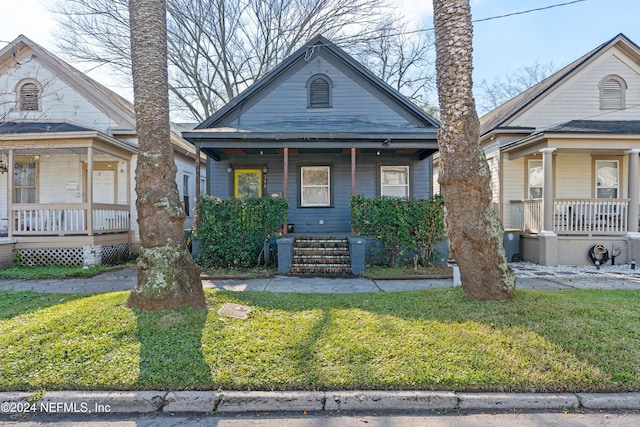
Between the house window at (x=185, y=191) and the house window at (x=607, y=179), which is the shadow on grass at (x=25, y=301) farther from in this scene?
the house window at (x=607, y=179)

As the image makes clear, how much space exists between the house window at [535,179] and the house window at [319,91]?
7586mm

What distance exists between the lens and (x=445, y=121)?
495 centimetres

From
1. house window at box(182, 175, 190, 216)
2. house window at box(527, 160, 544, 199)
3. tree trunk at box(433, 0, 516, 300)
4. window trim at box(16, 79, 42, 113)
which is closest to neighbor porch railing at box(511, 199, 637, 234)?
house window at box(527, 160, 544, 199)

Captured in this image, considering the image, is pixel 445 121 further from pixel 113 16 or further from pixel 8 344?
pixel 113 16

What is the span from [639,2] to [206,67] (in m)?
20.8

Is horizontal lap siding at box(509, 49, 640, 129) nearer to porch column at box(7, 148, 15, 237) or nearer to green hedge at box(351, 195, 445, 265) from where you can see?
green hedge at box(351, 195, 445, 265)

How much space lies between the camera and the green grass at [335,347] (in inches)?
127

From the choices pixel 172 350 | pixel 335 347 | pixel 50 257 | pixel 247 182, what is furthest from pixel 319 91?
pixel 172 350

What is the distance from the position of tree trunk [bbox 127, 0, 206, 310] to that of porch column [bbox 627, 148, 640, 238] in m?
12.1

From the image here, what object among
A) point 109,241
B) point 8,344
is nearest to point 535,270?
point 8,344

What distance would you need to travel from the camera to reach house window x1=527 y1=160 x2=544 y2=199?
1260cm

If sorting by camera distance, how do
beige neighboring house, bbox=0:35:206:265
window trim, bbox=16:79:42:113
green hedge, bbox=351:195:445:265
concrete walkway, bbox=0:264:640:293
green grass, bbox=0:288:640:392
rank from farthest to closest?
window trim, bbox=16:79:42:113
beige neighboring house, bbox=0:35:206:265
green hedge, bbox=351:195:445:265
concrete walkway, bbox=0:264:640:293
green grass, bbox=0:288:640:392

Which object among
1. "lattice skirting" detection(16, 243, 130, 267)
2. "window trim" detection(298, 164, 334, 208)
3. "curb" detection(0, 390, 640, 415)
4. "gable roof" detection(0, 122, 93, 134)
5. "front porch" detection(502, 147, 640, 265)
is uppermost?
"gable roof" detection(0, 122, 93, 134)

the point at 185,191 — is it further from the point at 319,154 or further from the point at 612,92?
the point at 612,92
